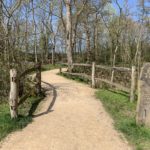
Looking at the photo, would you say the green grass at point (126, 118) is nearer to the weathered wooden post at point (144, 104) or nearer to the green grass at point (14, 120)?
the weathered wooden post at point (144, 104)

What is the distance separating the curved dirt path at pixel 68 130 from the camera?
769cm

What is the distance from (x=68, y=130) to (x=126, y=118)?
2.23 metres

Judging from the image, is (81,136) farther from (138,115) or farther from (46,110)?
(46,110)

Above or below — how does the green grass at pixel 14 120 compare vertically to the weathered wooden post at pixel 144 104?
below

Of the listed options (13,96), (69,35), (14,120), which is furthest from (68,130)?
(69,35)

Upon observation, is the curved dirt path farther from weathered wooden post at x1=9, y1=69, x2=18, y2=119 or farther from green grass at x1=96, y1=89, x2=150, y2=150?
weathered wooden post at x1=9, y1=69, x2=18, y2=119

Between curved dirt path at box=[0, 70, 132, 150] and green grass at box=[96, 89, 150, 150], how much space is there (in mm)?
225

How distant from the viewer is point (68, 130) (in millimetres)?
8766

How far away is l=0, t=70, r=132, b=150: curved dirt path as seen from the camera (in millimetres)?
7688

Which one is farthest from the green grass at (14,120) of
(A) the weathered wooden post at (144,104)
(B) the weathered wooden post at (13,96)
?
(A) the weathered wooden post at (144,104)

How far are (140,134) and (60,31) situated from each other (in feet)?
139

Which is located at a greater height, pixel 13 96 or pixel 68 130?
pixel 13 96

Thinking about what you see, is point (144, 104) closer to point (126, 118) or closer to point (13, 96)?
point (126, 118)

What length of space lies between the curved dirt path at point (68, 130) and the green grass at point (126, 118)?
0.22m
